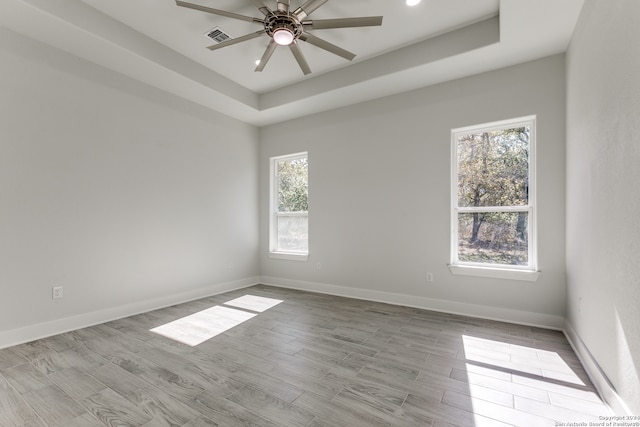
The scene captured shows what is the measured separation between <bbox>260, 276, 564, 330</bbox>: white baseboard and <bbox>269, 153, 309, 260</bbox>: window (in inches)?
21.6

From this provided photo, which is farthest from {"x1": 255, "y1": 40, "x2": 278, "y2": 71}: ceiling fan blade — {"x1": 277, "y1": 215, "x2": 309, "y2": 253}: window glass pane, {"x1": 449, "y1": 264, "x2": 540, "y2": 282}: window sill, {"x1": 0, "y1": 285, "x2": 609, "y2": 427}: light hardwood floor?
{"x1": 449, "y1": 264, "x2": 540, "y2": 282}: window sill

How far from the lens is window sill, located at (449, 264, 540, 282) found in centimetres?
316

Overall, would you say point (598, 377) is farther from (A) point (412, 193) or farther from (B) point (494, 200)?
(A) point (412, 193)

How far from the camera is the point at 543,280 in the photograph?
3.11 metres

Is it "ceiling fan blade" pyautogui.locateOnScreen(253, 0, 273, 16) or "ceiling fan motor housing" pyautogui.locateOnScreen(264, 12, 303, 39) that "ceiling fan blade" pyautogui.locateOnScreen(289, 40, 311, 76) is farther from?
"ceiling fan blade" pyautogui.locateOnScreen(253, 0, 273, 16)

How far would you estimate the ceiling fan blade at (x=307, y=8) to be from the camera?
2.28 metres

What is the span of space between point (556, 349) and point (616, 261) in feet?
4.34

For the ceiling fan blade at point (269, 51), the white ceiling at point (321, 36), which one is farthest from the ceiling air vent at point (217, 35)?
the ceiling fan blade at point (269, 51)

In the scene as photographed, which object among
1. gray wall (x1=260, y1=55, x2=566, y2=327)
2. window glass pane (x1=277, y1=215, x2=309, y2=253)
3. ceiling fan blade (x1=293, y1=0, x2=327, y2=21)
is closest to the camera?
ceiling fan blade (x1=293, y1=0, x2=327, y2=21)

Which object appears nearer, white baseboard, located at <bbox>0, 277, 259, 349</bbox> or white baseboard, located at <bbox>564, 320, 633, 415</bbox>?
white baseboard, located at <bbox>564, 320, 633, 415</bbox>

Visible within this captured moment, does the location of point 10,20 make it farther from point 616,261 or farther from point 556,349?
point 556,349

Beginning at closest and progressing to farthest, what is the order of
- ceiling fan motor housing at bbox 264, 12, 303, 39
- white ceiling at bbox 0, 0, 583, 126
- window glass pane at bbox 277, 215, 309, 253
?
ceiling fan motor housing at bbox 264, 12, 303, 39, white ceiling at bbox 0, 0, 583, 126, window glass pane at bbox 277, 215, 309, 253

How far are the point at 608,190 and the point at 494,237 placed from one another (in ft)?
5.54

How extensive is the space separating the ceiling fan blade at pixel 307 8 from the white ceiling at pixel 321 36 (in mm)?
409
